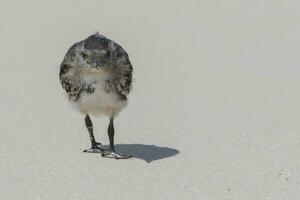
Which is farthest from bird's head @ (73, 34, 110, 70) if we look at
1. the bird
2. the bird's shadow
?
the bird's shadow

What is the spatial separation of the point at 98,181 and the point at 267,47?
28.6 feet

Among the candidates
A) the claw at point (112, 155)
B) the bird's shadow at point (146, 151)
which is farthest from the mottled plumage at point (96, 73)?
the bird's shadow at point (146, 151)

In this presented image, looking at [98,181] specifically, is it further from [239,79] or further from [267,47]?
[267,47]

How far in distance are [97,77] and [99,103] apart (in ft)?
1.27

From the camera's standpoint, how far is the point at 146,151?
12.7 m

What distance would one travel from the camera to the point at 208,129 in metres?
13.6

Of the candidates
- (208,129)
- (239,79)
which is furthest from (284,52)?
(208,129)

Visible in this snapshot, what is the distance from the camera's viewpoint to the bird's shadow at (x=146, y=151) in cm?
1238

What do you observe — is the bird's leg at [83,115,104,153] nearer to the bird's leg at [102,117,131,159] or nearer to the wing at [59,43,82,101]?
the bird's leg at [102,117,131,159]

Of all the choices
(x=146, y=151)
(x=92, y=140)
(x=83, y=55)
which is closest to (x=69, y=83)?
(x=83, y=55)

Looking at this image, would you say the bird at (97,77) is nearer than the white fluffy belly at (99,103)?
Yes

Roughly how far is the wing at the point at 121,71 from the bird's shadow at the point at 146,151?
3.18ft

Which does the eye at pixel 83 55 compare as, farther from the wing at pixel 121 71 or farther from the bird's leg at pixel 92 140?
the bird's leg at pixel 92 140

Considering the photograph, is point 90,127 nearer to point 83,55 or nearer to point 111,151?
point 111,151
